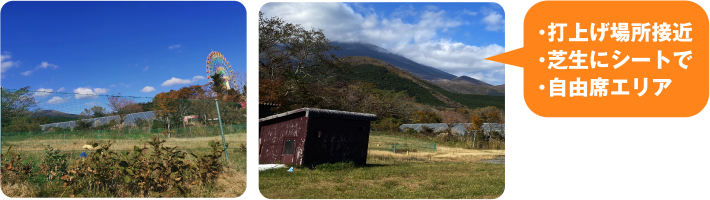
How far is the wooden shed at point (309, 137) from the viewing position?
9711mm

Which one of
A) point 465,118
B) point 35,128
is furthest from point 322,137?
point 465,118

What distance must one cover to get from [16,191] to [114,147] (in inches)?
154

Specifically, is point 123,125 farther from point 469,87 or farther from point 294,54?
point 469,87

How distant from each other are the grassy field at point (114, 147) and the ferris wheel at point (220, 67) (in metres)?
25.5

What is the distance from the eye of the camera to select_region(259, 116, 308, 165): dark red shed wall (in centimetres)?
970

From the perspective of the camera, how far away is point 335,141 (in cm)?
1055

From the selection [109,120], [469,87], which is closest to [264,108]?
[109,120]

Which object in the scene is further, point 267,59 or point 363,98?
point 363,98

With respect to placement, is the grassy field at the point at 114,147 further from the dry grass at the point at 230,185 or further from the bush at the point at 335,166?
the bush at the point at 335,166

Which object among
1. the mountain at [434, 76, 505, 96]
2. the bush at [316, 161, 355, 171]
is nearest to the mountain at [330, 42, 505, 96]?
the mountain at [434, 76, 505, 96]

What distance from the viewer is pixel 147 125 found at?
875 cm

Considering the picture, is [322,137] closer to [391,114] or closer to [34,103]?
[34,103]

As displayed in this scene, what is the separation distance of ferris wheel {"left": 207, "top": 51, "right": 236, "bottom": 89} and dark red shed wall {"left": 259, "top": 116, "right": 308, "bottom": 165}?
80.4 ft

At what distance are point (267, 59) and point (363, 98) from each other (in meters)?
9.03
